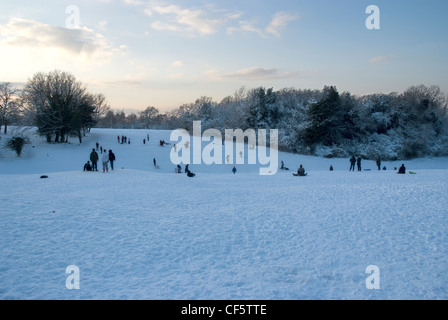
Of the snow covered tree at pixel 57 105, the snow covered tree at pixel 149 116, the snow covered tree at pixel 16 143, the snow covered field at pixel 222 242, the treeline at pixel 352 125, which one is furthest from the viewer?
the snow covered tree at pixel 149 116

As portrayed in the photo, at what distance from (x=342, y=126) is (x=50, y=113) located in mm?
45436

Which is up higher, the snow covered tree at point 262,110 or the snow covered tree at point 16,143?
the snow covered tree at point 262,110

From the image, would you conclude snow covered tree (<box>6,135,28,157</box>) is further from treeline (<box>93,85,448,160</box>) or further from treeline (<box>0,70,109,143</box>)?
treeline (<box>93,85,448,160</box>)

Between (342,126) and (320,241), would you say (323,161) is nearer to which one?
(342,126)

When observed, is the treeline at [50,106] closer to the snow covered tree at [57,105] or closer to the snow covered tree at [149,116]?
the snow covered tree at [57,105]

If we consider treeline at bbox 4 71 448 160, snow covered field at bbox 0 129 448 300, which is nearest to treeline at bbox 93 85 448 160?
treeline at bbox 4 71 448 160

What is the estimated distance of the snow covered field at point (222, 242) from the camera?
18.4 ft

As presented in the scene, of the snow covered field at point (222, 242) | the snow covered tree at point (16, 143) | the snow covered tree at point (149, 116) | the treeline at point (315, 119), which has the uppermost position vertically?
the snow covered tree at point (149, 116)

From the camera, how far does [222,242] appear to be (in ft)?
25.5

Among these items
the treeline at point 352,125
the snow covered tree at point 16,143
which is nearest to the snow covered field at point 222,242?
the snow covered tree at point 16,143

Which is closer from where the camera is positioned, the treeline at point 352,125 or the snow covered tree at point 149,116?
the treeline at point 352,125

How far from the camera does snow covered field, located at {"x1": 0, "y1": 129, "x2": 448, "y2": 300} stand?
18.4 feet

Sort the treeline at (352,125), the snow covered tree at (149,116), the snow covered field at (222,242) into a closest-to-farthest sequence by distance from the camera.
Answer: the snow covered field at (222,242)
the treeline at (352,125)
the snow covered tree at (149,116)

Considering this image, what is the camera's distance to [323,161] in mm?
39312
